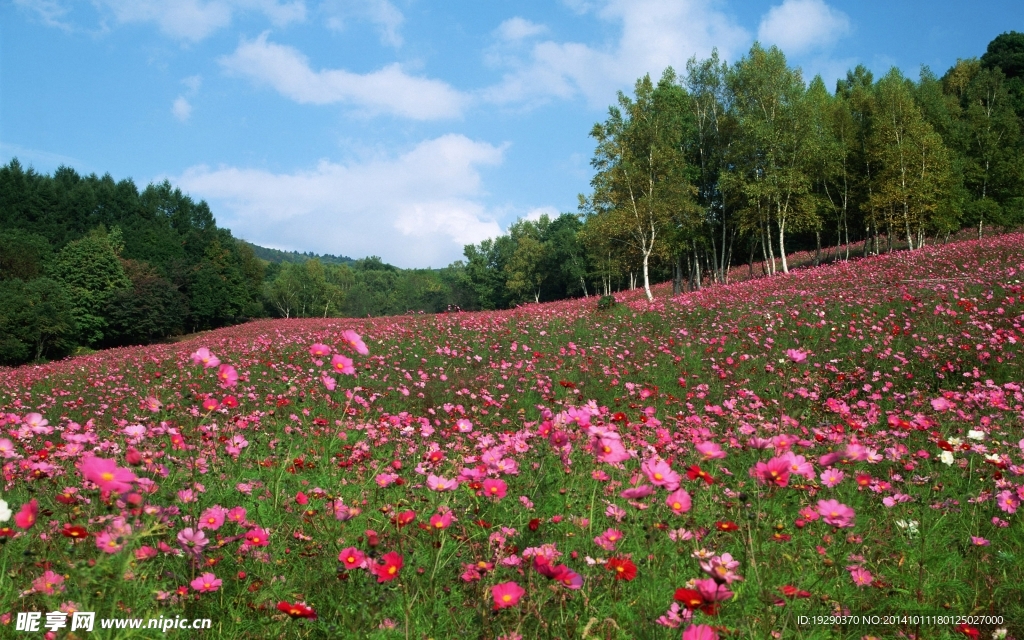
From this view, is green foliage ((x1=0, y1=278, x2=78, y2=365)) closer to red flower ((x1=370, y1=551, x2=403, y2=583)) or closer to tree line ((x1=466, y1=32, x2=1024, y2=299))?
tree line ((x1=466, y1=32, x2=1024, y2=299))

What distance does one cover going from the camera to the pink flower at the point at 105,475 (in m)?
1.60

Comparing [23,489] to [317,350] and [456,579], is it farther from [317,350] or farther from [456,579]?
[456,579]

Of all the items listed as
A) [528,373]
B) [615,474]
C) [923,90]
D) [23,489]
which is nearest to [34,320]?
[528,373]

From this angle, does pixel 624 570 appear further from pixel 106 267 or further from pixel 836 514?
pixel 106 267

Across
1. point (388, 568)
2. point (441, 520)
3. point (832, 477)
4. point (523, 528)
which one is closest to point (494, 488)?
point (441, 520)

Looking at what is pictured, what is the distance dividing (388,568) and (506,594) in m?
0.36

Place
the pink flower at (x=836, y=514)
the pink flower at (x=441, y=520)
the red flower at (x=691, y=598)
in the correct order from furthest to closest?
the pink flower at (x=441, y=520), the pink flower at (x=836, y=514), the red flower at (x=691, y=598)

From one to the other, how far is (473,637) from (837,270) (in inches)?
834

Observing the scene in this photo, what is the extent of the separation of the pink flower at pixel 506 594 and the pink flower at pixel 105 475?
43.5 inches

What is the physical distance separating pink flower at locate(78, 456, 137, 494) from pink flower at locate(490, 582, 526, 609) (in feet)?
3.63

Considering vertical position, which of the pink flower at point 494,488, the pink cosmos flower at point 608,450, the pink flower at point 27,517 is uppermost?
the pink flower at point 27,517

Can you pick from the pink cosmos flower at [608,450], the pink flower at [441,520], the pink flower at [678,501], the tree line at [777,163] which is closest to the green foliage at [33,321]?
the tree line at [777,163]

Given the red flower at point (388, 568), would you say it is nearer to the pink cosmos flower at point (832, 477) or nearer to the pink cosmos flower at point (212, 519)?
the pink cosmos flower at point (212, 519)

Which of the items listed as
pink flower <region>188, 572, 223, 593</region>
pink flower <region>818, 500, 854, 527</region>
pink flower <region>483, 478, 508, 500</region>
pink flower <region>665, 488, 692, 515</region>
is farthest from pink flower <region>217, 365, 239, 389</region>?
pink flower <region>818, 500, 854, 527</region>
